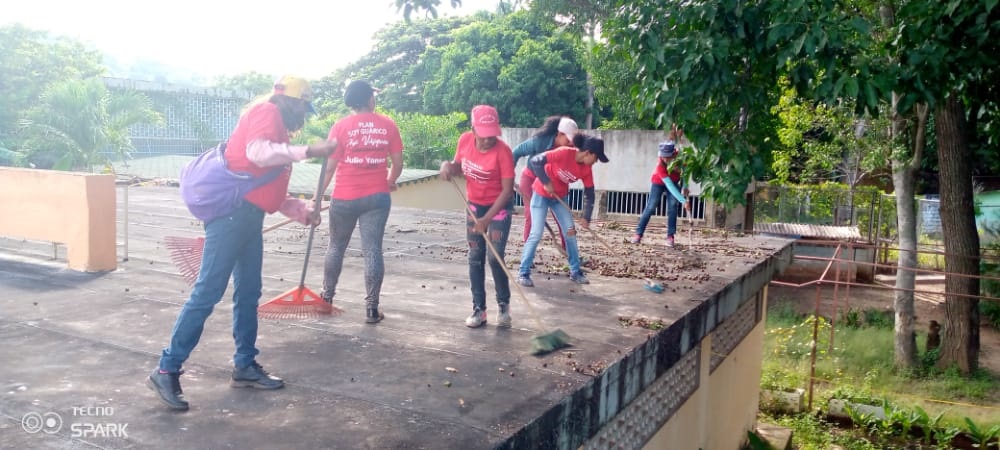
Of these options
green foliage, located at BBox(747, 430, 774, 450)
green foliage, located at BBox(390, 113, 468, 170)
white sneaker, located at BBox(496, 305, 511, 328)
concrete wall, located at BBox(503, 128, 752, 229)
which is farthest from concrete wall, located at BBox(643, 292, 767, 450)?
green foliage, located at BBox(390, 113, 468, 170)

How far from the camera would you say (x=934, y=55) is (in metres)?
7.37

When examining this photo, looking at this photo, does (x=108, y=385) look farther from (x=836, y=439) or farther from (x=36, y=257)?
(x=836, y=439)

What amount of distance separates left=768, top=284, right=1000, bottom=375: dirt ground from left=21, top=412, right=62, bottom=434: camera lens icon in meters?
14.5

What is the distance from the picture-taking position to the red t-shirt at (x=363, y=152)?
17.6ft

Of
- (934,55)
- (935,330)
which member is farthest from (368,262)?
(935,330)

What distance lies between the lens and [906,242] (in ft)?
47.1

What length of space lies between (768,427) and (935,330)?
5.72 meters

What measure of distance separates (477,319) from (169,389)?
2.28 metres

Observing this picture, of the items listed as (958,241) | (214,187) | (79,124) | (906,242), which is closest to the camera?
(214,187)

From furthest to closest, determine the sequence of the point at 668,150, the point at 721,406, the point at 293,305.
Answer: the point at 668,150, the point at 721,406, the point at 293,305

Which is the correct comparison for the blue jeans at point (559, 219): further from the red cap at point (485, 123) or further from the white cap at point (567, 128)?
the red cap at point (485, 123)

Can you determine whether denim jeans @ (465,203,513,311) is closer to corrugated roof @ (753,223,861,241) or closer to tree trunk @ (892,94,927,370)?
tree trunk @ (892,94,927,370)

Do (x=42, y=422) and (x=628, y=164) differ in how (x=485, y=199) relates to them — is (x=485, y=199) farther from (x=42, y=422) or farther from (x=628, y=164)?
(x=628, y=164)

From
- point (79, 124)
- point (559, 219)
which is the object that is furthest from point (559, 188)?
point (79, 124)
